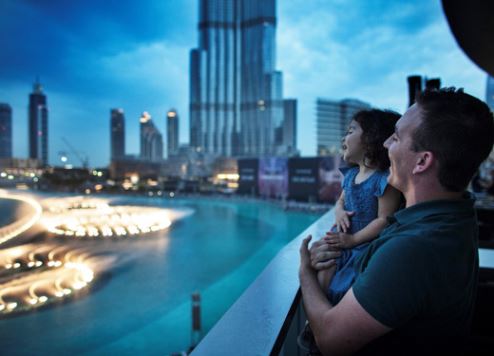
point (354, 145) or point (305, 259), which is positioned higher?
point (354, 145)

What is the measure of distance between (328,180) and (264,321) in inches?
1056

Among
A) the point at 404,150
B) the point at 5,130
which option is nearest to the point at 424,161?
the point at 404,150

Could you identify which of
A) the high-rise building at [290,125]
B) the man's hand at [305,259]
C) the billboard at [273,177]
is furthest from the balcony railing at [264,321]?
the high-rise building at [290,125]

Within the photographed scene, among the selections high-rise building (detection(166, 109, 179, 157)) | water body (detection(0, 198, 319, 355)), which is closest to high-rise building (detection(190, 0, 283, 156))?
high-rise building (detection(166, 109, 179, 157))

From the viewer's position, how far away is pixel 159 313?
8.63 metres

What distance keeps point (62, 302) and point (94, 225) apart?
6077 mm

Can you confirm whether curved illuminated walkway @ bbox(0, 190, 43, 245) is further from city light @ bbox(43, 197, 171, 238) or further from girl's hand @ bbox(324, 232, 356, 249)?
girl's hand @ bbox(324, 232, 356, 249)

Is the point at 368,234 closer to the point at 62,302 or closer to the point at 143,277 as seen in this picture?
the point at 62,302

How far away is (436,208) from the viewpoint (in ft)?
1.96

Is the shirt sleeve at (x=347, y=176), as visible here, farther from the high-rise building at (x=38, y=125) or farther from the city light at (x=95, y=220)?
the city light at (x=95, y=220)

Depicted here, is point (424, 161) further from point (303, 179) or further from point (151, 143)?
point (151, 143)

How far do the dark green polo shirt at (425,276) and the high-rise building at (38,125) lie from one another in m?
5.01

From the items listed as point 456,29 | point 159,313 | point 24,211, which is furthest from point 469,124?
point 159,313

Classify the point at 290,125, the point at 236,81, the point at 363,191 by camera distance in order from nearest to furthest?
1. the point at 363,191
2. the point at 236,81
3. the point at 290,125
